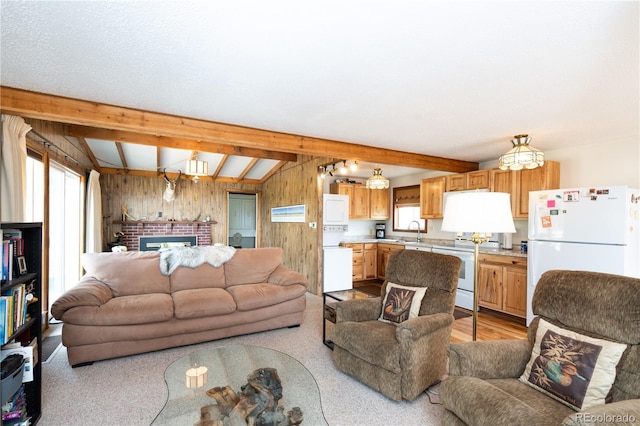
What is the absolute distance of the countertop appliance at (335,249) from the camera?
548 centimetres

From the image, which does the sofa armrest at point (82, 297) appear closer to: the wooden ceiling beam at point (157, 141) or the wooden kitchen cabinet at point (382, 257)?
the wooden ceiling beam at point (157, 141)

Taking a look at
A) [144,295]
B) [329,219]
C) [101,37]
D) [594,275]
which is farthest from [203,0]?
[329,219]

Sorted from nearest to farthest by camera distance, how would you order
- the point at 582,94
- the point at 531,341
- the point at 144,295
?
the point at 531,341 → the point at 582,94 → the point at 144,295

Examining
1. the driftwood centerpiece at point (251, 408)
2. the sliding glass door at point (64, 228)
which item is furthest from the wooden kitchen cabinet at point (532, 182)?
the sliding glass door at point (64, 228)

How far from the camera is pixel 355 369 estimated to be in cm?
244

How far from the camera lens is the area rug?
2.89 metres

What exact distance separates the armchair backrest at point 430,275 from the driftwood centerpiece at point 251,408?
4.64 ft

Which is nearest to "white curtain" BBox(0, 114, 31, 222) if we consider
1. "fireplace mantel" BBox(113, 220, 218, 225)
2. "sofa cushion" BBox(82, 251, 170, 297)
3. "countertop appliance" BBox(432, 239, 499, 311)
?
"sofa cushion" BBox(82, 251, 170, 297)

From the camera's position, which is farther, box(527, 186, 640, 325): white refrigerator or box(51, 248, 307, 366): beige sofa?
box(527, 186, 640, 325): white refrigerator

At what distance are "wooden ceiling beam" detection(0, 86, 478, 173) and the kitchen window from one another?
1934 mm

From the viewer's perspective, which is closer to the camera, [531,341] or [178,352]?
[531,341]

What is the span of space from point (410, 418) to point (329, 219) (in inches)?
154

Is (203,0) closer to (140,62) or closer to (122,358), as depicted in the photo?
(140,62)

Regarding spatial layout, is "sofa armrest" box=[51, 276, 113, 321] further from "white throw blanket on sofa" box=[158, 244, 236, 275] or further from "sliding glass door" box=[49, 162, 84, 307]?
"sliding glass door" box=[49, 162, 84, 307]
